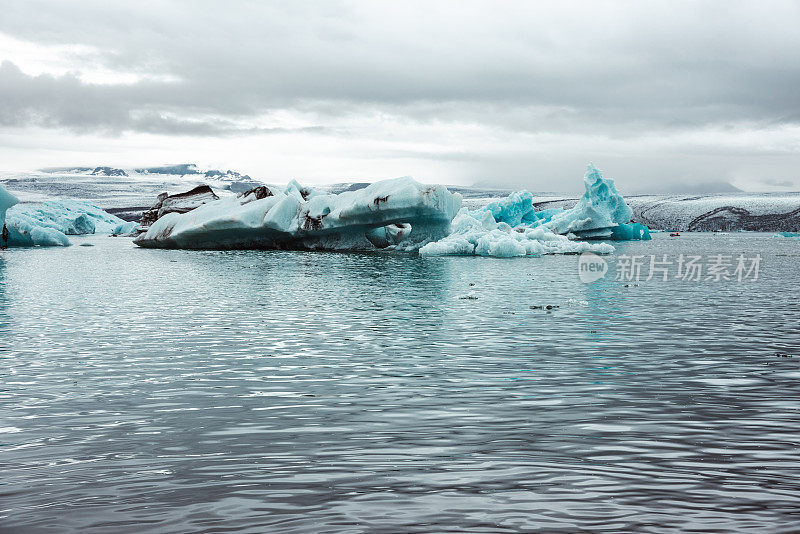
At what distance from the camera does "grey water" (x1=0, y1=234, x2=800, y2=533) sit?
4.18 metres

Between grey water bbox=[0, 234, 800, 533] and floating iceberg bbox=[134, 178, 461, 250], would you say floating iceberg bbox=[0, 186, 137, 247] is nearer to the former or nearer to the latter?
floating iceberg bbox=[134, 178, 461, 250]

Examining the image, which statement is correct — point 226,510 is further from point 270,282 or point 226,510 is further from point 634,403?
point 270,282

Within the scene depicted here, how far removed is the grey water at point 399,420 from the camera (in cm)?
418

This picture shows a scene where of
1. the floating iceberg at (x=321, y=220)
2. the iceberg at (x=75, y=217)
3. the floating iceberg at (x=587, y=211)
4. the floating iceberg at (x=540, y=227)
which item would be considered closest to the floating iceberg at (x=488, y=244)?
the floating iceberg at (x=540, y=227)

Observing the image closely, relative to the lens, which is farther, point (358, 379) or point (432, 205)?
point (432, 205)

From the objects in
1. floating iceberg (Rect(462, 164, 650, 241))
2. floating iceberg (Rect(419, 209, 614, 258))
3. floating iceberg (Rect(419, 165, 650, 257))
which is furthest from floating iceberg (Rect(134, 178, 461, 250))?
floating iceberg (Rect(462, 164, 650, 241))

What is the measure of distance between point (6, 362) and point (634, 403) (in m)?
6.54

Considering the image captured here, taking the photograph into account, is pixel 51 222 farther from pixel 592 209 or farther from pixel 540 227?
pixel 592 209

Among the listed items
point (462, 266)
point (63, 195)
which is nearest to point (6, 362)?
point (462, 266)

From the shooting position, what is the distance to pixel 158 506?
4.25 meters

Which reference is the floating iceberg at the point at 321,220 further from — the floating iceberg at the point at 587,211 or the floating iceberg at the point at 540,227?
the floating iceberg at the point at 587,211

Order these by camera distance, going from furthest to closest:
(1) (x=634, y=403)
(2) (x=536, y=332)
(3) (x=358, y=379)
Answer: (2) (x=536, y=332) → (3) (x=358, y=379) → (1) (x=634, y=403)

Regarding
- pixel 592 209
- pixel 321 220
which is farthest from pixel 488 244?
pixel 592 209

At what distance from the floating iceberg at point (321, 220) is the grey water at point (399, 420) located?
1848 centimetres
